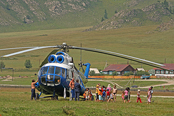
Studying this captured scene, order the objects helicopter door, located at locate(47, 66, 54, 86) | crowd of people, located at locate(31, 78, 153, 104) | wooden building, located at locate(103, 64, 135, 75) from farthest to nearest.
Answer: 1. wooden building, located at locate(103, 64, 135, 75)
2. crowd of people, located at locate(31, 78, 153, 104)
3. helicopter door, located at locate(47, 66, 54, 86)

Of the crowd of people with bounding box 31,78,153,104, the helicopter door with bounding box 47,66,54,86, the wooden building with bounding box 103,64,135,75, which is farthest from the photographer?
the wooden building with bounding box 103,64,135,75

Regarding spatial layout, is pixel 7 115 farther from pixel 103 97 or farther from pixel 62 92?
pixel 103 97

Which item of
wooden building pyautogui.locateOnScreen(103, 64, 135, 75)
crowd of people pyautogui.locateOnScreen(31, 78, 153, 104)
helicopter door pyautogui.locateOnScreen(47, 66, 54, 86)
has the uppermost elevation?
wooden building pyautogui.locateOnScreen(103, 64, 135, 75)

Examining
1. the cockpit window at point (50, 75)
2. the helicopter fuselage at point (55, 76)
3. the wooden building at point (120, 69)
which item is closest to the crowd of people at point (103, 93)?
the helicopter fuselage at point (55, 76)

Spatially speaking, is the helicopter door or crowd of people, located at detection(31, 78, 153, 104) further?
crowd of people, located at detection(31, 78, 153, 104)

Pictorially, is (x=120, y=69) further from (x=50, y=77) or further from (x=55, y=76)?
(x=50, y=77)

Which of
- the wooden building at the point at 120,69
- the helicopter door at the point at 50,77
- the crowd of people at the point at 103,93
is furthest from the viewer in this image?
the wooden building at the point at 120,69

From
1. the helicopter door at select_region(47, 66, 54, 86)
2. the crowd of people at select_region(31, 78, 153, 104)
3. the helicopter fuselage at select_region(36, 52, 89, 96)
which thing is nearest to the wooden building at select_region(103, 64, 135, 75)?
the crowd of people at select_region(31, 78, 153, 104)

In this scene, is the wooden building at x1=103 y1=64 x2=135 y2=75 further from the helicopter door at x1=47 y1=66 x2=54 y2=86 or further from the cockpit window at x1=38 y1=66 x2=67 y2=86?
the helicopter door at x1=47 y1=66 x2=54 y2=86

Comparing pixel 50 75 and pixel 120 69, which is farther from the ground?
pixel 120 69

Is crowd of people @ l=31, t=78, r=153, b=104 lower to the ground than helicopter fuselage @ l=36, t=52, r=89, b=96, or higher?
lower

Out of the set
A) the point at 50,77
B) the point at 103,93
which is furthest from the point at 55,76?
the point at 103,93

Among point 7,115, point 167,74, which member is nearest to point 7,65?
point 167,74

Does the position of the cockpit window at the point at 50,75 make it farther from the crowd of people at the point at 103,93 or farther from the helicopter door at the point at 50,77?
the crowd of people at the point at 103,93
